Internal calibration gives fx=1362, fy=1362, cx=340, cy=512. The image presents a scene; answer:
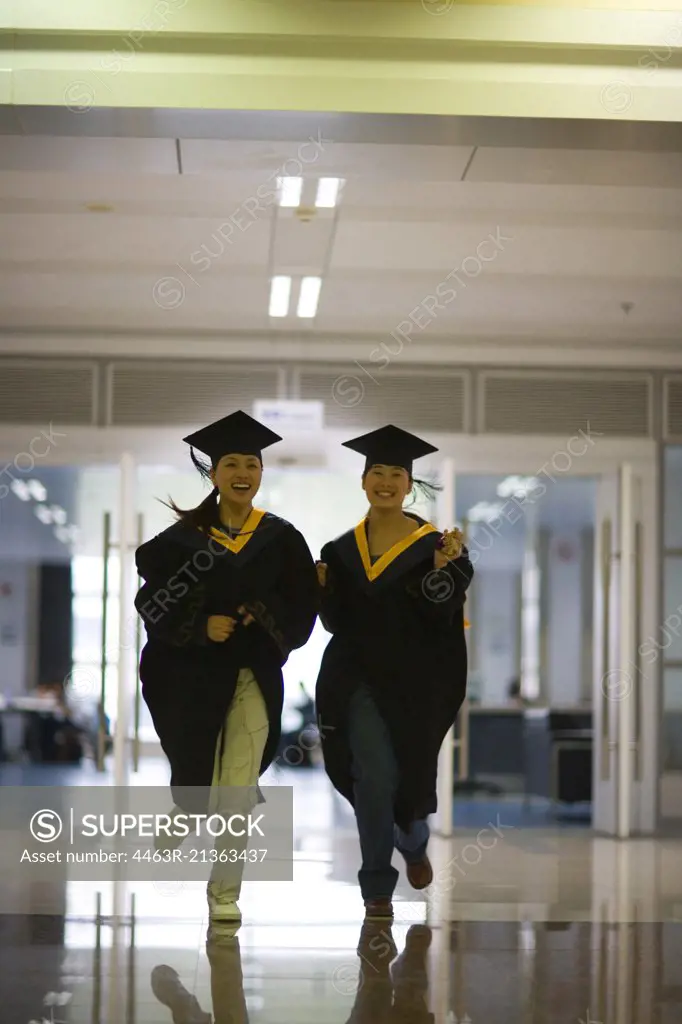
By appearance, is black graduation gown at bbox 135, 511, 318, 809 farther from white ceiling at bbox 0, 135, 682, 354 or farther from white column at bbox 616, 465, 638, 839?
white column at bbox 616, 465, 638, 839

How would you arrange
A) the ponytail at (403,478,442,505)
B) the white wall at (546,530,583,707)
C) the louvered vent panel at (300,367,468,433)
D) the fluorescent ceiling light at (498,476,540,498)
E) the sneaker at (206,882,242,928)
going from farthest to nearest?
the white wall at (546,530,583,707) → the fluorescent ceiling light at (498,476,540,498) → the louvered vent panel at (300,367,468,433) → the ponytail at (403,478,442,505) → the sneaker at (206,882,242,928)

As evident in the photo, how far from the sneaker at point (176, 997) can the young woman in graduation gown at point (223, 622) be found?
0.81 meters

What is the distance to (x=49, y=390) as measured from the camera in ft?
26.9

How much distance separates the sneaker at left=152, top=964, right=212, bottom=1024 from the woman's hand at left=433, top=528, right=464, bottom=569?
1612 millimetres

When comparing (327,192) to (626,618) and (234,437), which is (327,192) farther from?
(626,618)

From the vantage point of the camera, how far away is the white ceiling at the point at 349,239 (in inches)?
196

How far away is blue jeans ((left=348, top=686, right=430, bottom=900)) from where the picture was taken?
4.54 m

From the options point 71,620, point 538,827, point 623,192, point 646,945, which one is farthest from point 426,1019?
point 71,620

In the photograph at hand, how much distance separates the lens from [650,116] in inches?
169

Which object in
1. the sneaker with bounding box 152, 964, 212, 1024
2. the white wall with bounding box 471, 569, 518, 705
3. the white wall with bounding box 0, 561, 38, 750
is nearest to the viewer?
the sneaker with bounding box 152, 964, 212, 1024

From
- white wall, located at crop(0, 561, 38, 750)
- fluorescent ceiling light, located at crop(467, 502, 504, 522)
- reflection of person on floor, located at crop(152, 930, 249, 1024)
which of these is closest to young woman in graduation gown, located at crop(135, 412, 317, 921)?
reflection of person on floor, located at crop(152, 930, 249, 1024)

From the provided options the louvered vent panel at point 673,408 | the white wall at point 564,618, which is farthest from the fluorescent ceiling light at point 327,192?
the white wall at point 564,618

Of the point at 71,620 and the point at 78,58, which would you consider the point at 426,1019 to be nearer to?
the point at 78,58

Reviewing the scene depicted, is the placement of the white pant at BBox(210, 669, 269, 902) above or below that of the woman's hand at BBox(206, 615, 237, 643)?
below
